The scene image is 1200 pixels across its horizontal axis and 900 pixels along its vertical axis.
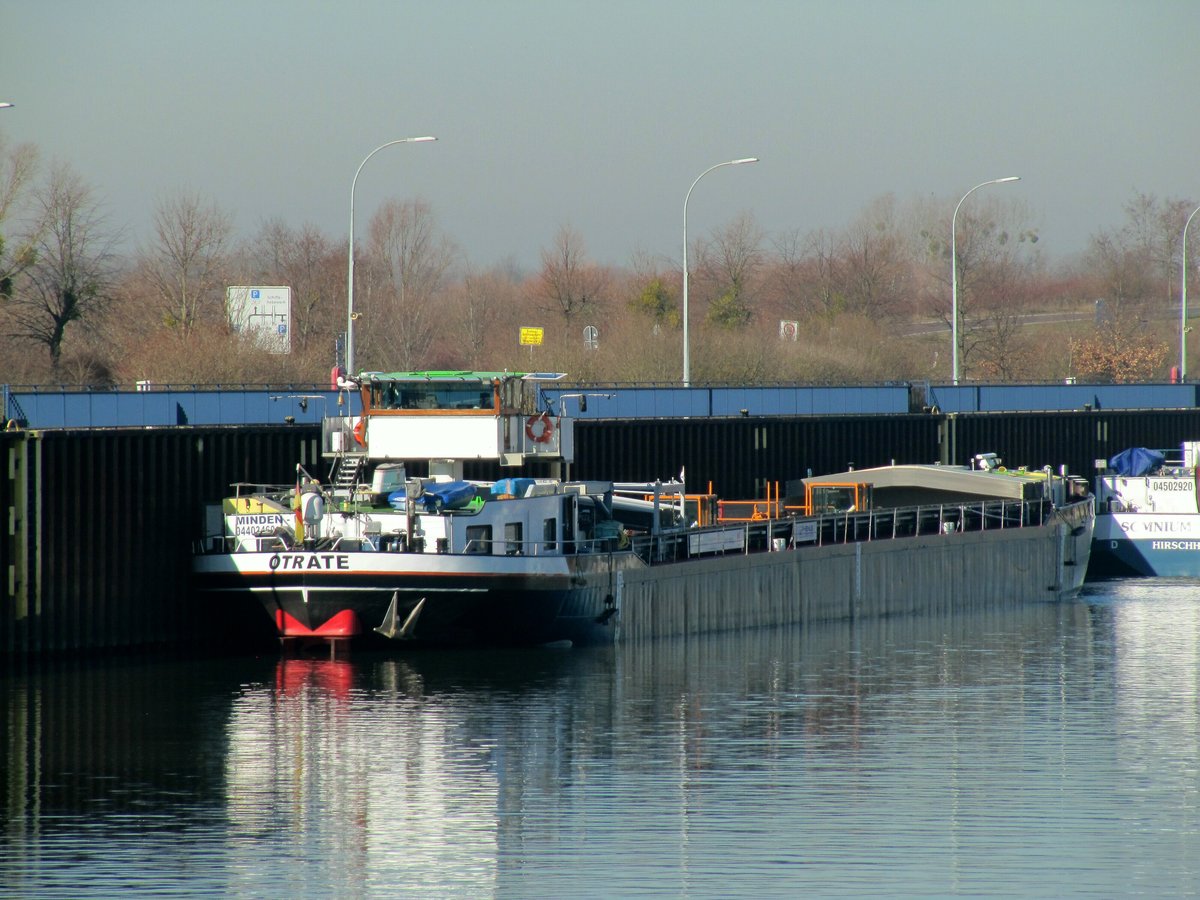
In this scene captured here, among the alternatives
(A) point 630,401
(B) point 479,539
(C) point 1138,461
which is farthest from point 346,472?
(C) point 1138,461

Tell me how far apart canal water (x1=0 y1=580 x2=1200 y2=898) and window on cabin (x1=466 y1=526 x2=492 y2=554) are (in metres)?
1.95

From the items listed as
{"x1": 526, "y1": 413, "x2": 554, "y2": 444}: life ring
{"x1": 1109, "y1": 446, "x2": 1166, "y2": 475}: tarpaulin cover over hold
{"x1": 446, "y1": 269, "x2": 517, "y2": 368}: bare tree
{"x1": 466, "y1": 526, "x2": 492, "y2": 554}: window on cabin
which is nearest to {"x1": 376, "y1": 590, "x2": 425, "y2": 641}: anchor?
{"x1": 466, "y1": 526, "x2": 492, "y2": 554}: window on cabin

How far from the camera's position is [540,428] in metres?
36.1

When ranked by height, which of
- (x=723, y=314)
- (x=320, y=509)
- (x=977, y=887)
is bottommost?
(x=977, y=887)

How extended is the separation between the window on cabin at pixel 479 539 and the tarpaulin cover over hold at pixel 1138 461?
1049 inches

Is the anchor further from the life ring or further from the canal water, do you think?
the life ring

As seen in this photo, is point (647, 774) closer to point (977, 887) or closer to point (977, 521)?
point (977, 887)

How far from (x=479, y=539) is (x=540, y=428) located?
14.6ft

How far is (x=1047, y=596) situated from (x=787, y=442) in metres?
8.25

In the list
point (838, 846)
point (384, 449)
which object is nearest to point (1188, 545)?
point (384, 449)

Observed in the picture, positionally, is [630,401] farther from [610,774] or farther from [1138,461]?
[610,774]

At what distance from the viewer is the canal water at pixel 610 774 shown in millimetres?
18734

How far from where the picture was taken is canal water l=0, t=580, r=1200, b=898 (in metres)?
18.7

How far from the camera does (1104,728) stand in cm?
2680
